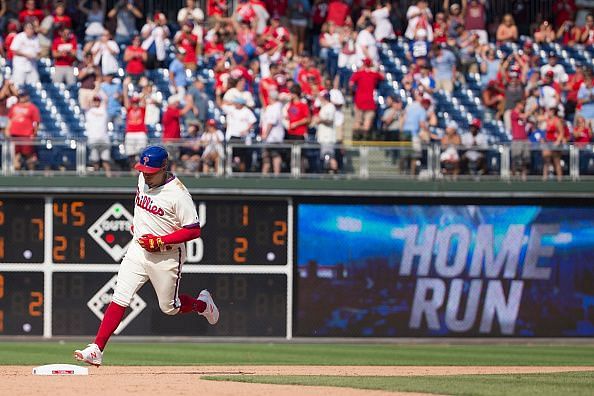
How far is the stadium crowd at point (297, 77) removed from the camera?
2077 cm

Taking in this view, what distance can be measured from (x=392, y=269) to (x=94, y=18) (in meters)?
7.03

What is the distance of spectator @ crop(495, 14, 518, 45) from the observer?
24594 millimetres

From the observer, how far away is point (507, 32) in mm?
24625

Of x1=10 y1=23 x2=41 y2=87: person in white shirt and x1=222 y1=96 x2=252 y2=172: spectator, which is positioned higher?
x1=10 y1=23 x2=41 y2=87: person in white shirt

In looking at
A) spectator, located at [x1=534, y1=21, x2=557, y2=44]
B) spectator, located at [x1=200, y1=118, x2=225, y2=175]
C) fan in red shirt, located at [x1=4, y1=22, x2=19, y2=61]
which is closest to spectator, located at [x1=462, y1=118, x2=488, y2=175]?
spectator, located at [x1=200, y1=118, x2=225, y2=175]

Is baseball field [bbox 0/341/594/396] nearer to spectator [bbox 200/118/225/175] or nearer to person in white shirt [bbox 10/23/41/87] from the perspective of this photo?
spectator [bbox 200/118/225/175]

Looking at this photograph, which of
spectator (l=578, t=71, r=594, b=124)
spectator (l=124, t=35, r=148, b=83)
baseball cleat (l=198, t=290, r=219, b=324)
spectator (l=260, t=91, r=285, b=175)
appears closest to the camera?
baseball cleat (l=198, t=290, r=219, b=324)

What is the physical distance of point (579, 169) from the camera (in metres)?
20.9

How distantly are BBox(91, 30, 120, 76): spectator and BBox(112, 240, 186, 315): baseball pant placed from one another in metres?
10.7

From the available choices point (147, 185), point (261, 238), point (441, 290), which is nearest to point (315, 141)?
point (261, 238)

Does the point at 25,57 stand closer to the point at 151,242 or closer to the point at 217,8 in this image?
the point at 217,8

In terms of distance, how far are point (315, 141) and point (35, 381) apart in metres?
9.90

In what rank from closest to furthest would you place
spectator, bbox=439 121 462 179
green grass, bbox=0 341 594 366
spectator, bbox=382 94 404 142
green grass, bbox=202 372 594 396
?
green grass, bbox=202 372 594 396 < green grass, bbox=0 341 594 366 < spectator, bbox=439 121 462 179 < spectator, bbox=382 94 404 142

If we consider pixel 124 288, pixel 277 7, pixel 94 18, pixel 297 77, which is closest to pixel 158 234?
pixel 124 288
